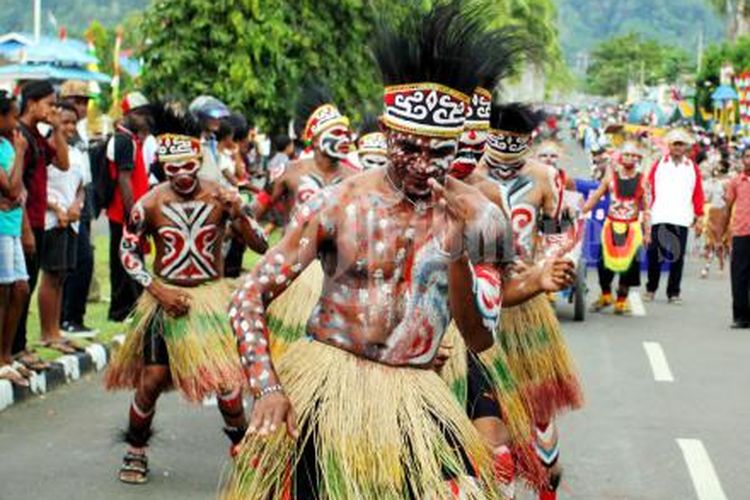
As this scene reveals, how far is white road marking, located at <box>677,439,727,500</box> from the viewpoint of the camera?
8.24 metres

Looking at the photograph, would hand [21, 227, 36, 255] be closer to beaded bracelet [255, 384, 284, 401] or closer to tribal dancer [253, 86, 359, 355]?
tribal dancer [253, 86, 359, 355]

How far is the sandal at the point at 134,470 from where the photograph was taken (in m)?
8.08

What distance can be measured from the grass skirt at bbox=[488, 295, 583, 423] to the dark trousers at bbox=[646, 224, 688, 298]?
411 inches

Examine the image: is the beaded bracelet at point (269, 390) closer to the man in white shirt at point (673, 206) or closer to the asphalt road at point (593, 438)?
the asphalt road at point (593, 438)

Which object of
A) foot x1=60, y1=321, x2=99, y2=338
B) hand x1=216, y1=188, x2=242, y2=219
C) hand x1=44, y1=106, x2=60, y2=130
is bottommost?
foot x1=60, y1=321, x2=99, y2=338

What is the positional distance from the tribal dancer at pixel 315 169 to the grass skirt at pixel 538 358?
10.0 ft

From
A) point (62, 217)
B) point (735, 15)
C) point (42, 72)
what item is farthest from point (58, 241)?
point (735, 15)

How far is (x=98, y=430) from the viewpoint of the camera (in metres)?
9.47

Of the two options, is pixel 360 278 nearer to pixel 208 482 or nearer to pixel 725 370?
pixel 208 482

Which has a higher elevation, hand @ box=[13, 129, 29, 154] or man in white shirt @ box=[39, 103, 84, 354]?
hand @ box=[13, 129, 29, 154]

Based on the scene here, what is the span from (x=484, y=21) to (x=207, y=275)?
3.84 m

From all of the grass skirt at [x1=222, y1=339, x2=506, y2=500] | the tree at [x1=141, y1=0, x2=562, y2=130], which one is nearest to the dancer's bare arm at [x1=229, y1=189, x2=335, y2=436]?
the grass skirt at [x1=222, y1=339, x2=506, y2=500]

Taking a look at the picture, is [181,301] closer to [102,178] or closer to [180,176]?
[180,176]

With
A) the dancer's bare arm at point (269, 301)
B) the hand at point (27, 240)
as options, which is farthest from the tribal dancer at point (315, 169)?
the dancer's bare arm at point (269, 301)
